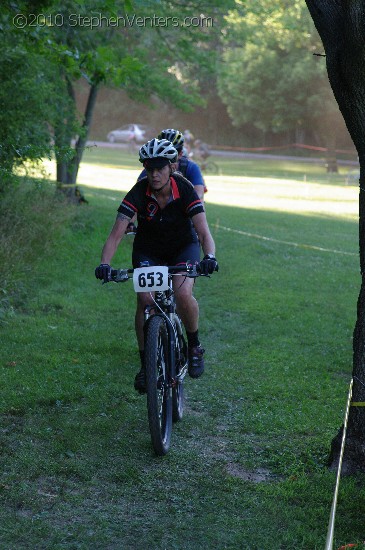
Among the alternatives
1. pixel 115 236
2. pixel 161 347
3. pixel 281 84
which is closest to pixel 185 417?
pixel 161 347

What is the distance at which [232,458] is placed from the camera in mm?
6305

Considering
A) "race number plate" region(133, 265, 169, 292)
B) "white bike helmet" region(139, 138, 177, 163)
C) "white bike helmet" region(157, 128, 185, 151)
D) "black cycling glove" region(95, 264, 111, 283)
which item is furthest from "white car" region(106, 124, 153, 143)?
"race number plate" region(133, 265, 169, 292)

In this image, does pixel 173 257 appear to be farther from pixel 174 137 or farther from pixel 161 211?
pixel 174 137

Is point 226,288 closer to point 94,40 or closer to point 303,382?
point 303,382

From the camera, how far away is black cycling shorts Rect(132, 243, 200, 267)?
7168 millimetres

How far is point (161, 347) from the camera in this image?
648 centimetres

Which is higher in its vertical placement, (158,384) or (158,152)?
(158,152)

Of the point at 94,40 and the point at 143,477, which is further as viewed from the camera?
the point at 94,40

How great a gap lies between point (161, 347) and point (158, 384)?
0.28 m

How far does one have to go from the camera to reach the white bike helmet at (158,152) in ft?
22.2

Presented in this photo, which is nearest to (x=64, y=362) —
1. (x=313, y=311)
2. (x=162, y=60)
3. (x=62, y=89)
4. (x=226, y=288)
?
(x=313, y=311)

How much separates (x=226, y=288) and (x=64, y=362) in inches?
208

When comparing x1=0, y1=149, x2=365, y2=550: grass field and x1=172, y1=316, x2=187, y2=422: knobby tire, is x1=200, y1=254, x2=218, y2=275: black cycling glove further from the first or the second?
x1=0, y1=149, x2=365, y2=550: grass field

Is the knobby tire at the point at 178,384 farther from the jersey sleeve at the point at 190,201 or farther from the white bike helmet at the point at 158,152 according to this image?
the white bike helmet at the point at 158,152
